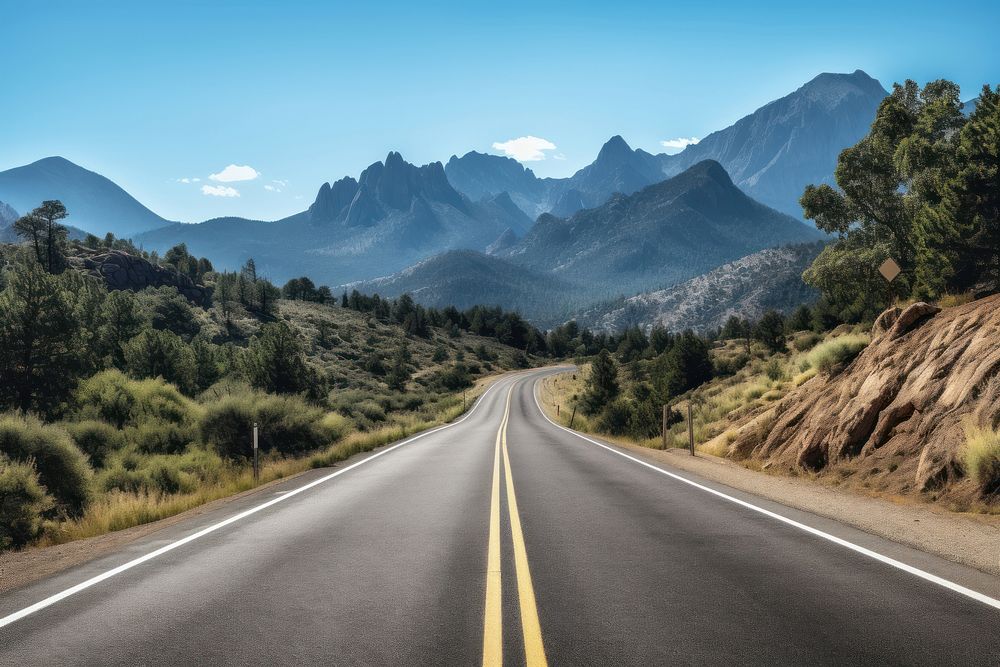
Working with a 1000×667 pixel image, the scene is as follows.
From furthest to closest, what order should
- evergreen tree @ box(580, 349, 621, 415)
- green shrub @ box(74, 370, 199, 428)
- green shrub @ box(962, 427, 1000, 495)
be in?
evergreen tree @ box(580, 349, 621, 415) → green shrub @ box(74, 370, 199, 428) → green shrub @ box(962, 427, 1000, 495)

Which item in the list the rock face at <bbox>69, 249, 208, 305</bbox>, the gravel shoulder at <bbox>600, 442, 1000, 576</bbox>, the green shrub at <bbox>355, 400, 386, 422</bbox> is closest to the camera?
the gravel shoulder at <bbox>600, 442, 1000, 576</bbox>

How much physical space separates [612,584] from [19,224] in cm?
11142

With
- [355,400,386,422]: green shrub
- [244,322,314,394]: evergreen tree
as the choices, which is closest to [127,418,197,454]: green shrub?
[244,322,314,394]: evergreen tree

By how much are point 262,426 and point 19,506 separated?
43.5 ft

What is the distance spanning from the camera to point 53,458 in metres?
12.7

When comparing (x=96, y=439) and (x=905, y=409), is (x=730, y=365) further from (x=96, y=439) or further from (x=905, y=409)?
(x=96, y=439)

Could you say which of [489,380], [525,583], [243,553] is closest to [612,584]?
[525,583]

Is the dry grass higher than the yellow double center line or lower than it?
lower

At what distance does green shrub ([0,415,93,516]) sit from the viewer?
1231 centimetres

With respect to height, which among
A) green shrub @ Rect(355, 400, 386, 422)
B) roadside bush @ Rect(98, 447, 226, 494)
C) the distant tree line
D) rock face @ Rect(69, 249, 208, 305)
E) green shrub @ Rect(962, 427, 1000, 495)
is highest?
rock face @ Rect(69, 249, 208, 305)

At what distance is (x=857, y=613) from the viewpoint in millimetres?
4953

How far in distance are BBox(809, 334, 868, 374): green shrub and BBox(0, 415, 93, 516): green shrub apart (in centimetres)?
1903

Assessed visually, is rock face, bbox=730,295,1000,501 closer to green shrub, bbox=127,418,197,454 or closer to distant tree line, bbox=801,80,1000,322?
distant tree line, bbox=801,80,1000,322

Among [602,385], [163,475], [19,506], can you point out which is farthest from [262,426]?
[602,385]
